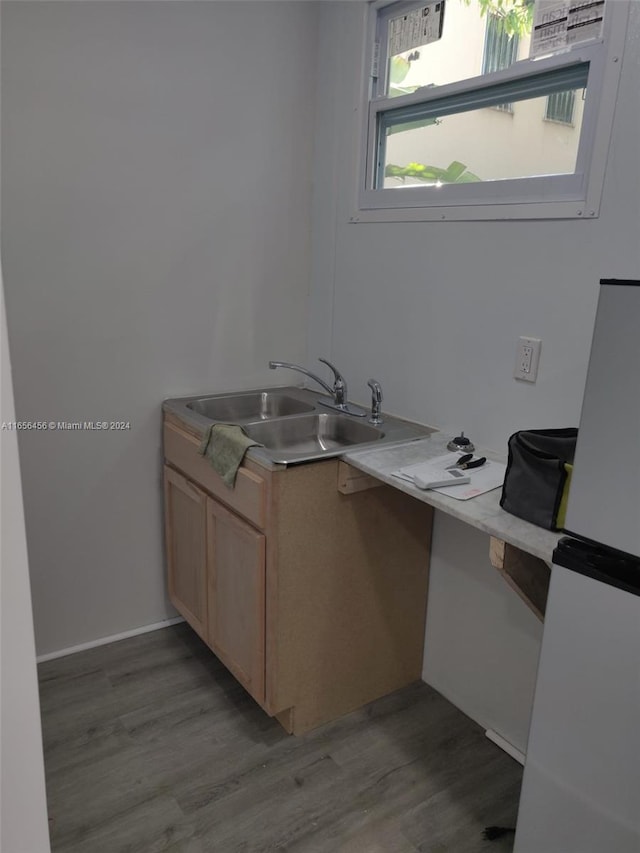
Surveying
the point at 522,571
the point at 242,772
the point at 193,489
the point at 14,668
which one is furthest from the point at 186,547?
the point at 14,668

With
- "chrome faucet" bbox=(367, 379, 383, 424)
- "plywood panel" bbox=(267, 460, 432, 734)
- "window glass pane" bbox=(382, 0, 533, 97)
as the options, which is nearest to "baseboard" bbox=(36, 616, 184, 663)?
"plywood panel" bbox=(267, 460, 432, 734)

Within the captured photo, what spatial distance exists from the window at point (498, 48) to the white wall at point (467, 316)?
1.25 feet

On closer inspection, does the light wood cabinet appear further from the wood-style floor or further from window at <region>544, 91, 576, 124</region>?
window at <region>544, 91, 576, 124</region>

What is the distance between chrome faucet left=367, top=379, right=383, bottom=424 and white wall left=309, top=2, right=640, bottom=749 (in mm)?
122

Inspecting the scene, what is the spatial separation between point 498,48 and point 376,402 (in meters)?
1.11

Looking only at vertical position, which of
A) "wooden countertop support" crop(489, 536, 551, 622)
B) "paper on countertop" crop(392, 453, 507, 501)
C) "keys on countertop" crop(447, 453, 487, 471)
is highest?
"keys on countertop" crop(447, 453, 487, 471)

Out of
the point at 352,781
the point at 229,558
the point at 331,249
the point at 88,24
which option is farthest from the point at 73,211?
the point at 352,781

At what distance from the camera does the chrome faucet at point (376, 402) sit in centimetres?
212

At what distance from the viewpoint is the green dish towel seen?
1.85 m

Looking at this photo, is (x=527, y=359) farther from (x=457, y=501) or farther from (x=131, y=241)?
(x=131, y=241)

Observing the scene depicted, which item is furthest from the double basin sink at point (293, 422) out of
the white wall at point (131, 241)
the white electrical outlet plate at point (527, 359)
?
the white electrical outlet plate at point (527, 359)

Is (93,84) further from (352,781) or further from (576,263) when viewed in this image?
(352,781)

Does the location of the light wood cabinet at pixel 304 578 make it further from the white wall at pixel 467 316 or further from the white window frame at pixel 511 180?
the white window frame at pixel 511 180

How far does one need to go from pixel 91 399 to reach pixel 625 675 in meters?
1.85
